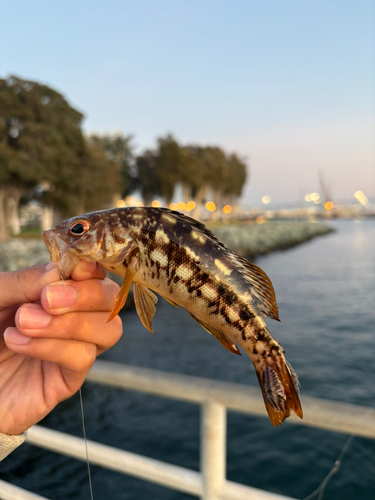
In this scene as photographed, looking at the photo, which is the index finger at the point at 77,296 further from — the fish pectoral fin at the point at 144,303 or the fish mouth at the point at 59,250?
the fish pectoral fin at the point at 144,303

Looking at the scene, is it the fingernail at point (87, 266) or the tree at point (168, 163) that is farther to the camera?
the tree at point (168, 163)

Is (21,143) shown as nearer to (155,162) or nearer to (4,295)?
(155,162)

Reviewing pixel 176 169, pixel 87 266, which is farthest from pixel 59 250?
pixel 176 169

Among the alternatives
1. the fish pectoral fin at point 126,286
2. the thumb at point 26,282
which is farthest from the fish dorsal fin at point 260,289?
the thumb at point 26,282

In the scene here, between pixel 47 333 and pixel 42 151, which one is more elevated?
pixel 42 151

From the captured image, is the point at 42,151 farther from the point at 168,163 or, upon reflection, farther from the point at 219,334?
the point at 219,334

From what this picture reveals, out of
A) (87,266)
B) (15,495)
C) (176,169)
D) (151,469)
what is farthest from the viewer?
(176,169)

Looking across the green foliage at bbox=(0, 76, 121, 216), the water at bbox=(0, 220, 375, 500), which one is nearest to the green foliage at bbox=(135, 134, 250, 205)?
the green foliage at bbox=(0, 76, 121, 216)
